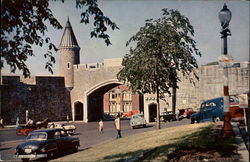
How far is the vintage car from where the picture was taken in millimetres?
13935

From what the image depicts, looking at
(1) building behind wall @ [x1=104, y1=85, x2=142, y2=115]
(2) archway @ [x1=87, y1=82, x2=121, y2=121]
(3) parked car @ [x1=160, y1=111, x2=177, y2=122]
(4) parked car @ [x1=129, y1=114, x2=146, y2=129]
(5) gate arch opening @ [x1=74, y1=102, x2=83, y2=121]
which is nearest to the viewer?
(4) parked car @ [x1=129, y1=114, x2=146, y2=129]

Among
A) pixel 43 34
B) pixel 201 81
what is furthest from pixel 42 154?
pixel 201 81

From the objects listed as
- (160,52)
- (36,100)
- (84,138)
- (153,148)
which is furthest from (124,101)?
(153,148)

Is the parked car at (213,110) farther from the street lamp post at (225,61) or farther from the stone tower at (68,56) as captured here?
the stone tower at (68,56)

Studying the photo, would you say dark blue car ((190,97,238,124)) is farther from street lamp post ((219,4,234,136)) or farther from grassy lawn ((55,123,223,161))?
street lamp post ((219,4,234,136))

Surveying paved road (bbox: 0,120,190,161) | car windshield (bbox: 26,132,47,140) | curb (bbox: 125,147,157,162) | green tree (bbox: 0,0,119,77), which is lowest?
paved road (bbox: 0,120,190,161)

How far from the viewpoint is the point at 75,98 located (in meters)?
51.2

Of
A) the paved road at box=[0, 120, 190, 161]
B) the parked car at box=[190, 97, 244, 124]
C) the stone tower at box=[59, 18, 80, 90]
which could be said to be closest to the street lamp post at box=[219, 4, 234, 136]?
the parked car at box=[190, 97, 244, 124]

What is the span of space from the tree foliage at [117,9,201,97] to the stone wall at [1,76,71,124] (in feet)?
86.0

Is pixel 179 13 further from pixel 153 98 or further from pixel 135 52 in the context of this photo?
pixel 153 98

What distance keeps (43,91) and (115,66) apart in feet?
36.4

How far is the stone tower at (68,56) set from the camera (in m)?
48.4

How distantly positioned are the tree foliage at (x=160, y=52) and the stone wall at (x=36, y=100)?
26216 mm

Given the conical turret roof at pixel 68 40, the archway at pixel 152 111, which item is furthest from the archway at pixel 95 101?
the archway at pixel 152 111
